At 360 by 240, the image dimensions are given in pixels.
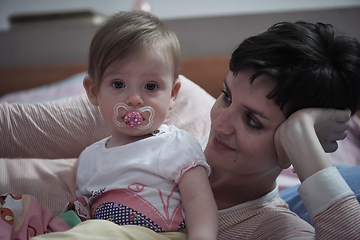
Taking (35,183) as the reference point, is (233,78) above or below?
above

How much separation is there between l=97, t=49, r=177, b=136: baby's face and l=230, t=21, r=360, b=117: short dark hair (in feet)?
0.74

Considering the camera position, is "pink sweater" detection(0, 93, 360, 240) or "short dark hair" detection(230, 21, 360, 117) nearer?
"pink sweater" detection(0, 93, 360, 240)

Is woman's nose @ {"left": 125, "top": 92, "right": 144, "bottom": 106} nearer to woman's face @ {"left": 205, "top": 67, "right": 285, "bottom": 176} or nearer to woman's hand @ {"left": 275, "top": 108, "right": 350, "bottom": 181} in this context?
woman's face @ {"left": 205, "top": 67, "right": 285, "bottom": 176}

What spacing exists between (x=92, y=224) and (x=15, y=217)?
315mm

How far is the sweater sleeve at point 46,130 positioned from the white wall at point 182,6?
5.39ft

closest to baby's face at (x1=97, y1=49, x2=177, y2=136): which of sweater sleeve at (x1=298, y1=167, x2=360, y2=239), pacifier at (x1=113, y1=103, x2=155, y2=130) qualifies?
pacifier at (x1=113, y1=103, x2=155, y2=130)

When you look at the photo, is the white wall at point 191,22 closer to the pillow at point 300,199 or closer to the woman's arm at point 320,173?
the pillow at point 300,199

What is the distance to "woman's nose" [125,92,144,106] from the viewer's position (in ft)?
3.09

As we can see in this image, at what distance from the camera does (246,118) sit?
1000mm

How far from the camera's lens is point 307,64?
92 centimetres

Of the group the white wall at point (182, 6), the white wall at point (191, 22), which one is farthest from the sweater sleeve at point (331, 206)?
the white wall at point (182, 6)

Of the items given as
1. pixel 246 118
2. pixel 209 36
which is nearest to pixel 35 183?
pixel 246 118

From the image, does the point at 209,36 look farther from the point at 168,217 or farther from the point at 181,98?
the point at 168,217

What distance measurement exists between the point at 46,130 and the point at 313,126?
998 millimetres
